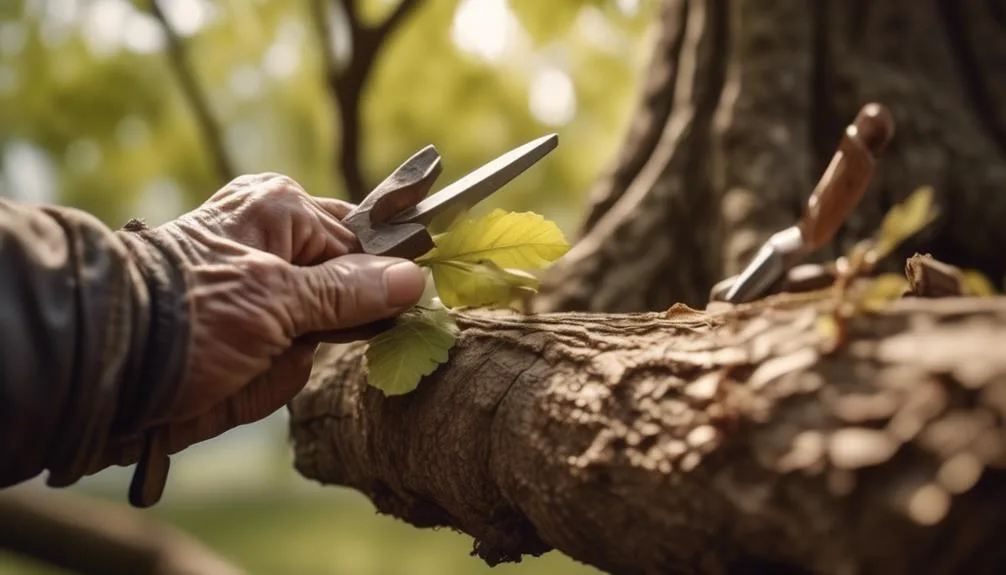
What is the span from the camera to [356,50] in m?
3.04

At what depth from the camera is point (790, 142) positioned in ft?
6.02

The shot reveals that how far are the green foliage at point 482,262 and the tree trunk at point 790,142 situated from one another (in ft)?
2.34

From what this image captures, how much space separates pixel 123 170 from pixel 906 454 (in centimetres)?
485

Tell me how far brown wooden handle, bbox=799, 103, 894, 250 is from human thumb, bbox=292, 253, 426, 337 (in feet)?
1.46

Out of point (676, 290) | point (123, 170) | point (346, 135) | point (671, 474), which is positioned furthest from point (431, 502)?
point (123, 170)

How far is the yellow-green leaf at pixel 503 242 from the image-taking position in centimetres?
112

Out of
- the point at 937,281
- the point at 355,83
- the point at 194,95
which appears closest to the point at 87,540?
the point at 355,83

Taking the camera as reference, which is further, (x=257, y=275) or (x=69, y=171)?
(x=69, y=171)

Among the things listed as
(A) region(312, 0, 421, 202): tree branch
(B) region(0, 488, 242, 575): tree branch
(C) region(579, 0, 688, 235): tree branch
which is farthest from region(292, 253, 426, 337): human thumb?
(A) region(312, 0, 421, 202): tree branch

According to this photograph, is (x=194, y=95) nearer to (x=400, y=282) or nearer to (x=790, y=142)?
(x=790, y=142)

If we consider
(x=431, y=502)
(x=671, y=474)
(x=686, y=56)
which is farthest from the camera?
(x=686, y=56)

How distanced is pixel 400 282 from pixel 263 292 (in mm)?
153

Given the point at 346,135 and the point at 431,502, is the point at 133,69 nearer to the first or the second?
the point at 346,135

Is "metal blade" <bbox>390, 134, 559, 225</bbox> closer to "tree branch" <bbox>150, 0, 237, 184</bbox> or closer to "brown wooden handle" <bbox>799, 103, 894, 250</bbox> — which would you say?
"brown wooden handle" <bbox>799, 103, 894, 250</bbox>
